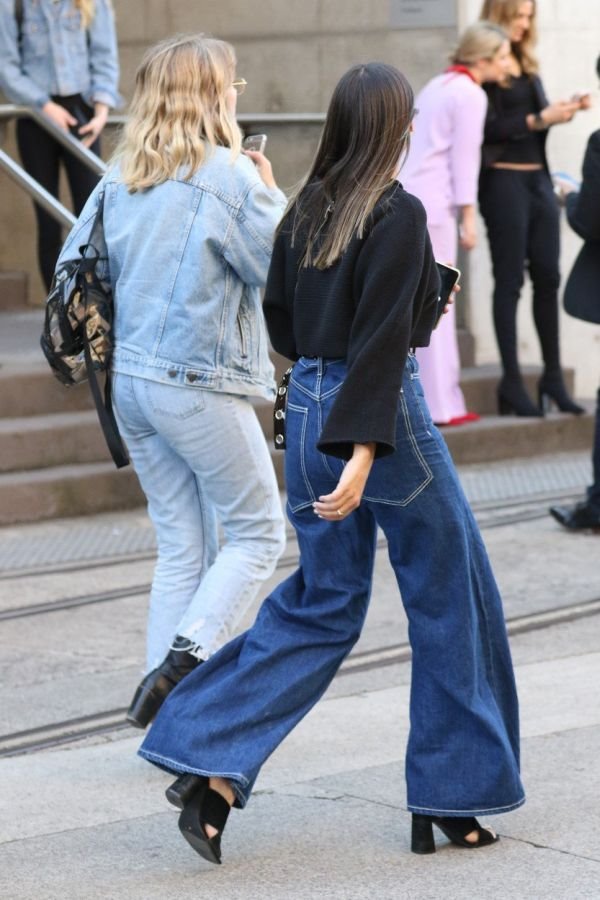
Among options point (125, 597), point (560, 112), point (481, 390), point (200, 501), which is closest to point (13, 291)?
point (481, 390)

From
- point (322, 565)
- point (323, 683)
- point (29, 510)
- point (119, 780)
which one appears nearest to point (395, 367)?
point (322, 565)

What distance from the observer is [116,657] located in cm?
564

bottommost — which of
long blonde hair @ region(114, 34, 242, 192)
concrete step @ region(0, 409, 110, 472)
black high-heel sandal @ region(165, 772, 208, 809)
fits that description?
concrete step @ region(0, 409, 110, 472)

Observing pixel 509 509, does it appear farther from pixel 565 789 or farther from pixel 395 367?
pixel 395 367

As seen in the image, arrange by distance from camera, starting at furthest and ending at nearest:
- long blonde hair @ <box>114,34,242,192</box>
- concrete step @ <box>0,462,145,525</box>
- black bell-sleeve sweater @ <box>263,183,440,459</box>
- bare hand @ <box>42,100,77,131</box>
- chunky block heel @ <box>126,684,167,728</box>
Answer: bare hand @ <box>42,100,77,131</box>
concrete step @ <box>0,462,145,525</box>
chunky block heel @ <box>126,684,167,728</box>
long blonde hair @ <box>114,34,242,192</box>
black bell-sleeve sweater @ <box>263,183,440,459</box>

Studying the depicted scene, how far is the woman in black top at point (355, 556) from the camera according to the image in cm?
345

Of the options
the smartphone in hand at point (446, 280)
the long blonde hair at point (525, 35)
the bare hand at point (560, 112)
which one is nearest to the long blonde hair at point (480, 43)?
the long blonde hair at point (525, 35)

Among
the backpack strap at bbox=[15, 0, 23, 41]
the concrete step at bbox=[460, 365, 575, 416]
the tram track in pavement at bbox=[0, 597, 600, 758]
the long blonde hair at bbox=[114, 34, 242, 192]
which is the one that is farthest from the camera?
the concrete step at bbox=[460, 365, 575, 416]

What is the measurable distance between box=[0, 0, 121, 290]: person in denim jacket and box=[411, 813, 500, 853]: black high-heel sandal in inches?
217

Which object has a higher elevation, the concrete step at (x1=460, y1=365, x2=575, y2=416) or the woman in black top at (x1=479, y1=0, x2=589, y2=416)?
the woman in black top at (x1=479, y1=0, x2=589, y2=416)

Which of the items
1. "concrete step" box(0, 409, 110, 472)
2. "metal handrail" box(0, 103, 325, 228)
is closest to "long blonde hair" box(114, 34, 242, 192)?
"concrete step" box(0, 409, 110, 472)

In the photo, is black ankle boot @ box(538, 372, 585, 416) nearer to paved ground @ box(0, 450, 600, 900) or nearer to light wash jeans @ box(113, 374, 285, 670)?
paved ground @ box(0, 450, 600, 900)

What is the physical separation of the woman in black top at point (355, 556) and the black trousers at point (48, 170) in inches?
211

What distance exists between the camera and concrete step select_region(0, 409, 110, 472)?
7.74 meters
